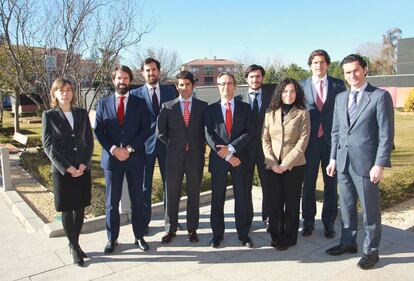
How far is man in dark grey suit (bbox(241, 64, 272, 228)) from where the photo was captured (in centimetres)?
446

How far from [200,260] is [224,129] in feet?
4.75

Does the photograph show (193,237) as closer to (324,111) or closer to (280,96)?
(280,96)

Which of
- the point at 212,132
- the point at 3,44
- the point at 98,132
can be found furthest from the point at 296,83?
the point at 3,44

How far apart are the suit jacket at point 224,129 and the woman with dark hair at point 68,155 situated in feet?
4.44

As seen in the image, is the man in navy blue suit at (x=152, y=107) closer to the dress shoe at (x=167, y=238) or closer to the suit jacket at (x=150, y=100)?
the suit jacket at (x=150, y=100)

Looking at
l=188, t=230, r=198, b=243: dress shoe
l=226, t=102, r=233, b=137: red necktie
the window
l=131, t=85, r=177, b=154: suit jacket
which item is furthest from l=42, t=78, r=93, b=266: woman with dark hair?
the window

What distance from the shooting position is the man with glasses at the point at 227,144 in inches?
166

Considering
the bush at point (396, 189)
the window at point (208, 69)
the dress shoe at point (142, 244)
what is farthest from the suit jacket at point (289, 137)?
the window at point (208, 69)

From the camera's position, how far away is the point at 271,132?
420 centimetres

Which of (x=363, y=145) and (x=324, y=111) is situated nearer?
(x=363, y=145)

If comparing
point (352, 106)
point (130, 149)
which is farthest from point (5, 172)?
point (352, 106)

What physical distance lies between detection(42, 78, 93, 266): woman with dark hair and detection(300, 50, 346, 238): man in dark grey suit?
8.47 ft

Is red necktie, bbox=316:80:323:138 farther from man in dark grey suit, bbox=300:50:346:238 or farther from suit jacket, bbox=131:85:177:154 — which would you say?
suit jacket, bbox=131:85:177:154

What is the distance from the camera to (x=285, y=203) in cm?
428
